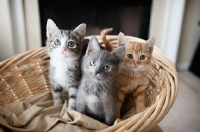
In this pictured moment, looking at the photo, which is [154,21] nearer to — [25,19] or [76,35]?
[25,19]

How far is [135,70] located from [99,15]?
1318 millimetres

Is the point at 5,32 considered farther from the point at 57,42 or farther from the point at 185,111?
the point at 185,111

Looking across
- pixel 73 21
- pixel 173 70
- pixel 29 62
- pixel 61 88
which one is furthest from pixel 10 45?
pixel 173 70

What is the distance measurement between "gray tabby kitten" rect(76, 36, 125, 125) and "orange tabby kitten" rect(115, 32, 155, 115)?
13cm

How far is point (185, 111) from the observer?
1729 mm

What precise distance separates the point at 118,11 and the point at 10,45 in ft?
3.67

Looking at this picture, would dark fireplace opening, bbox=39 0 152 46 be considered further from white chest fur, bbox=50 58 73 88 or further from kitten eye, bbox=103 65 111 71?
kitten eye, bbox=103 65 111 71

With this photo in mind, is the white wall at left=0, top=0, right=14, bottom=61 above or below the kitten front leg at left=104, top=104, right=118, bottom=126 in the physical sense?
above

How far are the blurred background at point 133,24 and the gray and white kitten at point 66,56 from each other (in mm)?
917

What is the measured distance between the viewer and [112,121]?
35.7 inches

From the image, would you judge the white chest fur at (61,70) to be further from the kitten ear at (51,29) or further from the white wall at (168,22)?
the white wall at (168,22)

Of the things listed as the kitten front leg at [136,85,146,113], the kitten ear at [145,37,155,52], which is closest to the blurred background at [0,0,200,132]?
the kitten front leg at [136,85,146,113]

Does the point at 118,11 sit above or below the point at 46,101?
above

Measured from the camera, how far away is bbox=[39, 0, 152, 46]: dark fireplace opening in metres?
2.04
